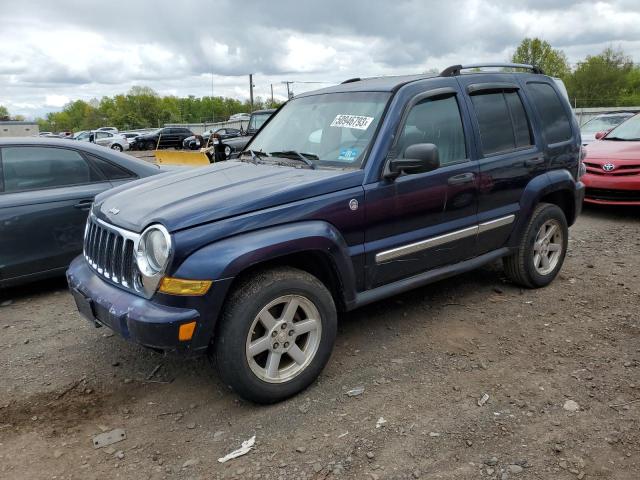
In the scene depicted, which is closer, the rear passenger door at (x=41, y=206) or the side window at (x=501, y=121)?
the side window at (x=501, y=121)

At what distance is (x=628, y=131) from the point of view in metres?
8.98

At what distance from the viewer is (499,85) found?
14.8 ft

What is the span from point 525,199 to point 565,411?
2006mm

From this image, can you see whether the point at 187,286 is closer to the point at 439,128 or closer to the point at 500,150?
the point at 439,128

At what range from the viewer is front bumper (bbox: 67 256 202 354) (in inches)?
112

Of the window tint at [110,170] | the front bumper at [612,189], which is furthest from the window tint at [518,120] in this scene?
the front bumper at [612,189]

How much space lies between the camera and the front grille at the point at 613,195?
7.81 metres

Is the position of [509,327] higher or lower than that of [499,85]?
lower

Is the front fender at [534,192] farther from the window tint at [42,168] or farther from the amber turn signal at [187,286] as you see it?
the window tint at [42,168]

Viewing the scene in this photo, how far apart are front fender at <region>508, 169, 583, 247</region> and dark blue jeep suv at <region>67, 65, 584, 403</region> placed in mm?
17

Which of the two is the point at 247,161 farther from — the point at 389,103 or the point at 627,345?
the point at 627,345

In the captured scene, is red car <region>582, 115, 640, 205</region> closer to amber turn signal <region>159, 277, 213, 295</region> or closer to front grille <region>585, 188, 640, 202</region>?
front grille <region>585, 188, 640, 202</region>

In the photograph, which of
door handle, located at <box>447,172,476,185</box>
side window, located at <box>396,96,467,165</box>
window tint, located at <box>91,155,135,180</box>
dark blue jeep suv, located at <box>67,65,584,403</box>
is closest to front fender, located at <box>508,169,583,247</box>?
dark blue jeep suv, located at <box>67,65,584,403</box>

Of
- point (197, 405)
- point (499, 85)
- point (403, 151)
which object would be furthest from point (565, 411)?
point (499, 85)
